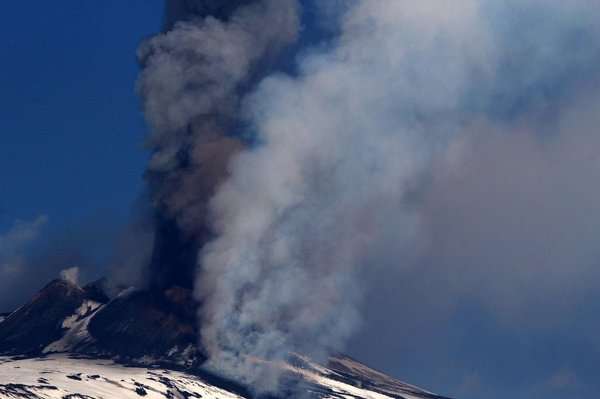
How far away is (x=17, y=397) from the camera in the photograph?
199250mm
